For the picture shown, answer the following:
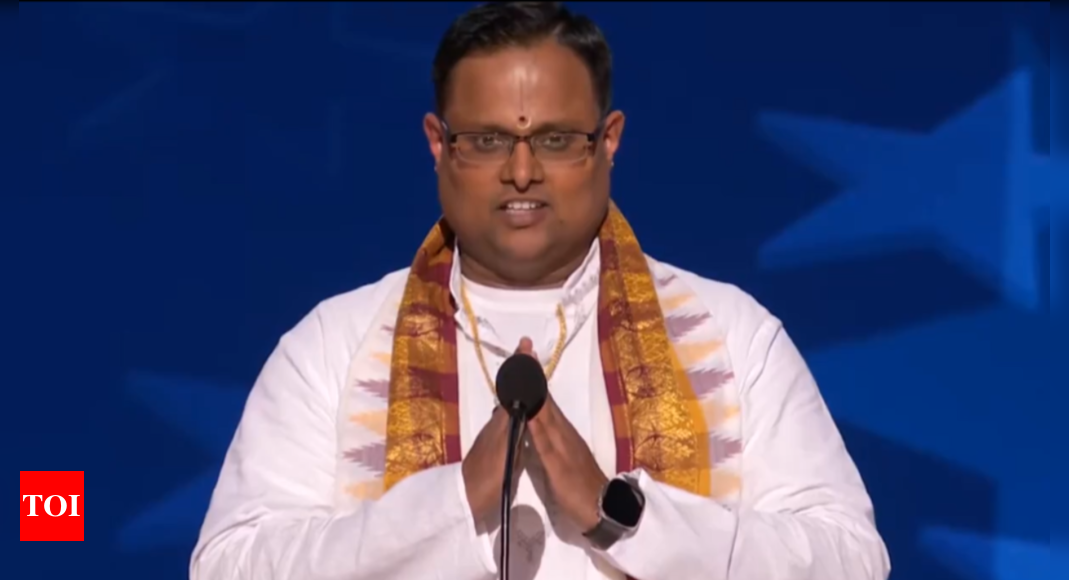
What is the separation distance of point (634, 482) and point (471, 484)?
22 cm

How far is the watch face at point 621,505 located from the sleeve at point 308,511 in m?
0.18

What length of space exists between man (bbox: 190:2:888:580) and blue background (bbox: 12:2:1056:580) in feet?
2.57

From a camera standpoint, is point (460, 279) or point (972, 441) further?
point (972, 441)

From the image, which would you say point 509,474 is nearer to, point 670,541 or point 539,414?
point 539,414

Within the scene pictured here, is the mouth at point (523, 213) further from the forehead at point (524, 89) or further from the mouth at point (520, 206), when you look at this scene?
the forehead at point (524, 89)

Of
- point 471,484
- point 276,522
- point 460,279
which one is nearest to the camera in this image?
point 471,484

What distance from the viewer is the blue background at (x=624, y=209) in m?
3.32

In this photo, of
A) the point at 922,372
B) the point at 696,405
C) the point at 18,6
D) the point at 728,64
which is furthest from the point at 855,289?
the point at 18,6

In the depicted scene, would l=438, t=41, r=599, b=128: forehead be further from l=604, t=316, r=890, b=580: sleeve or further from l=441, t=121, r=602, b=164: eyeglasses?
l=604, t=316, r=890, b=580: sleeve

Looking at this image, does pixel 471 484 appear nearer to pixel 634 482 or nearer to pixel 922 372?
pixel 634 482

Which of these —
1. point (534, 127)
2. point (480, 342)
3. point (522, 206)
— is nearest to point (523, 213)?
point (522, 206)

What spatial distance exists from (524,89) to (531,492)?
23.3 inches

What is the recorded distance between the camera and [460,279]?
2.62m

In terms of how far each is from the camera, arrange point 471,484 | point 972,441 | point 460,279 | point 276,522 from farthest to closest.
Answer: point 972,441
point 460,279
point 276,522
point 471,484
